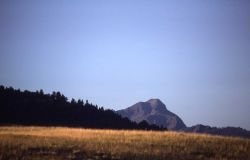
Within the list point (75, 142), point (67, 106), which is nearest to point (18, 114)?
point (67, 106)

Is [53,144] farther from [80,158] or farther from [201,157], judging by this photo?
[201,157]

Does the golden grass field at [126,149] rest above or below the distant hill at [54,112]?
below

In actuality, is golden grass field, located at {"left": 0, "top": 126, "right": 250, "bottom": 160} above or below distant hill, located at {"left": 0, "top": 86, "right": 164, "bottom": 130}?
below

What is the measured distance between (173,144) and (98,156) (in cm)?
877

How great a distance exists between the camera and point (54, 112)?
441 feet

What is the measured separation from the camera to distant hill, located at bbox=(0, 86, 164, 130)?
122681 mm

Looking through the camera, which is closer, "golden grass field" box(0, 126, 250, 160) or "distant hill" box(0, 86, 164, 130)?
"golden grass field" box(0, 126, 250, 160)

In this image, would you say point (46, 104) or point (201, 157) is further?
point (46, 104)

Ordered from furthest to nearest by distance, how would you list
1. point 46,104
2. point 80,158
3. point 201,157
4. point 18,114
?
point 46,104 < point 18,114 < point 201,157 < point 80,158

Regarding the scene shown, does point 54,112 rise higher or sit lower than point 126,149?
higher

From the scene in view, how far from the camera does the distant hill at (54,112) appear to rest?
123 meters

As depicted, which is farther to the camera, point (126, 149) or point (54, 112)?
point (54, 112)

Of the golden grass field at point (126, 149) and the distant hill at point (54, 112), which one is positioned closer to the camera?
the golden grass field at point (126, 149)

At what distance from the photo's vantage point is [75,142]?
34.2 meters
